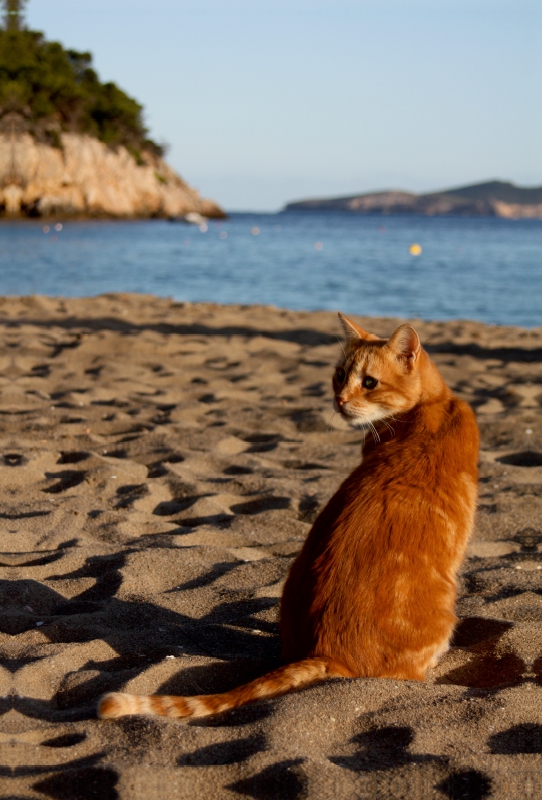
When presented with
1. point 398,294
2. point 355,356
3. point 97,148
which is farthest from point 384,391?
point 97,148

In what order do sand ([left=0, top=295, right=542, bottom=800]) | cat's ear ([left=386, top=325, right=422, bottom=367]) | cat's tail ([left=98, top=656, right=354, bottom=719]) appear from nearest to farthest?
sand ([left=0, top=295, right=542, bottom=800]), cat's tail ([left=98, top=656, right=354, bottom=719]), cat's ear ([left=386, top=325, right=422, bottom=367])

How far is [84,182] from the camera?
58.2 meters

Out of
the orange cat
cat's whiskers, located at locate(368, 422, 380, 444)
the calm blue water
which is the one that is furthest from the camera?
the calm blue water

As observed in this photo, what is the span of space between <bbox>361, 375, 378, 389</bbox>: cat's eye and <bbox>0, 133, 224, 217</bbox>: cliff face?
39868mm

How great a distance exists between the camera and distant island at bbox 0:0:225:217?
52.2 metres

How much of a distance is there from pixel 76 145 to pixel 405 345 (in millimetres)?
58794

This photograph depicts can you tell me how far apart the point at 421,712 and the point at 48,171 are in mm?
56059

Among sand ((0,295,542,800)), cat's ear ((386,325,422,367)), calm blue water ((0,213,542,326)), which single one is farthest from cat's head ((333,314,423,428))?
calm blue water ((0,213,542,326))

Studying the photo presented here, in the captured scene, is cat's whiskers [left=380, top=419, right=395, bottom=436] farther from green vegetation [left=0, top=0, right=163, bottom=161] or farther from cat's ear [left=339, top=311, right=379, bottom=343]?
green vegetation [left=0, top=0, right=163, bottom=161]

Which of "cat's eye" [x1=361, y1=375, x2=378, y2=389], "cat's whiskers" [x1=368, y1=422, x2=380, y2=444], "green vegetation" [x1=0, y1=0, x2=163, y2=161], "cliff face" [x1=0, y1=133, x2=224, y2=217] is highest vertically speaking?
"green vegetation" [x1=0, y1=0, x2=163, y2=161]

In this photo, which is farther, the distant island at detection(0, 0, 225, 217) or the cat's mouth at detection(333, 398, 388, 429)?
the distant island at detection(0, 0, 225, 217)

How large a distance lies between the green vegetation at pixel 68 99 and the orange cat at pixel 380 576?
4173cm

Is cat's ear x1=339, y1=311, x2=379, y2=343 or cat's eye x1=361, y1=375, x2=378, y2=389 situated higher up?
cat's ear x1=339, y1=311, x2=379, y2=343

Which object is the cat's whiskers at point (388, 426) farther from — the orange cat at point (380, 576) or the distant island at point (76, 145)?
the distant island at point (76, 145)
